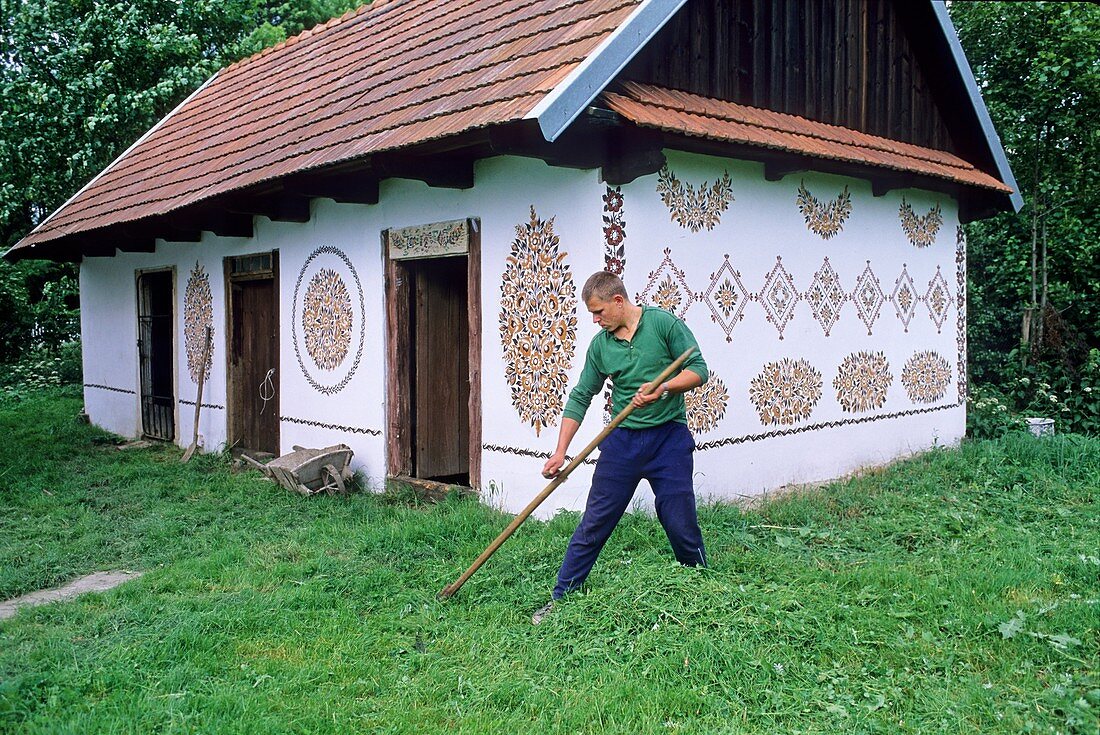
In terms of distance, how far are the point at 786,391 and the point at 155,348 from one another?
27.1 ft

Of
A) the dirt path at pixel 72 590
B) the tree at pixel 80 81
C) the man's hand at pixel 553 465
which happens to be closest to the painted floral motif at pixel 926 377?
the man's hand at pixel 553 465

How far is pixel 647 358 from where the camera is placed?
186 inches

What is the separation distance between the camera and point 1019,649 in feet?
13.4

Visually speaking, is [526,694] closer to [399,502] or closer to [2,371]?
[399,502]

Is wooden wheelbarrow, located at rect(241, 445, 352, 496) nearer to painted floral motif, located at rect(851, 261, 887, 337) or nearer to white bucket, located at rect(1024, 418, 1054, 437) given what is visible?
painted floral motif, located at rect(851, 261, 887, 337)

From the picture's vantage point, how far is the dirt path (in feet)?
17.6

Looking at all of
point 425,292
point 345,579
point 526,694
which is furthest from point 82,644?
point 425,292

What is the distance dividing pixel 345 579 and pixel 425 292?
3.17m

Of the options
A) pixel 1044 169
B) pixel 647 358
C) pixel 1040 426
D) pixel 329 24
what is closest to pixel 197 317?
pixel 329 24

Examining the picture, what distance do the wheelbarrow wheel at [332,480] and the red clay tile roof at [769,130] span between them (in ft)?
12.8

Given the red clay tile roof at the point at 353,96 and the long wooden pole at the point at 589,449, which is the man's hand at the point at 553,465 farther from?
the red clay tile roof at the point at 353,96

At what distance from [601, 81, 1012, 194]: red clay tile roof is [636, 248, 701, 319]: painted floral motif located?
0.92m

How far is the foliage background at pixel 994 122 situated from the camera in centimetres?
1170

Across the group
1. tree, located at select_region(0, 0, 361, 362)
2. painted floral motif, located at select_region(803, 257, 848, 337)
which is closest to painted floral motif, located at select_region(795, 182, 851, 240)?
painted floral motif, located at select_region(803, 257, 848, 337)
